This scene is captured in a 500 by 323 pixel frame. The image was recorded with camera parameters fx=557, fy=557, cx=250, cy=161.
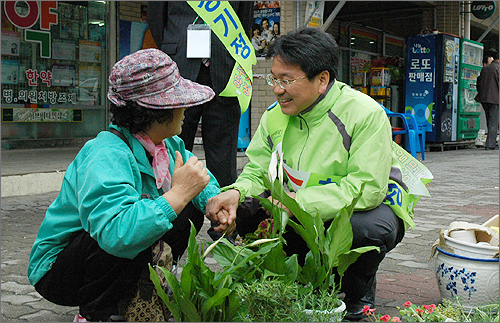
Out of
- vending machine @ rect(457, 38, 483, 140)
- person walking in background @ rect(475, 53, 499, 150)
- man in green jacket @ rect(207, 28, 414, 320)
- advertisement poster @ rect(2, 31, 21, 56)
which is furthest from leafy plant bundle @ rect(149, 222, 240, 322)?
vending machine @ rect(457, 38, 483, 140)

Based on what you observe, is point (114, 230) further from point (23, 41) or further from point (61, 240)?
point (23, 41)

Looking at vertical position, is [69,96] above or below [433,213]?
above

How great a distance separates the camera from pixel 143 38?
35.1 feet

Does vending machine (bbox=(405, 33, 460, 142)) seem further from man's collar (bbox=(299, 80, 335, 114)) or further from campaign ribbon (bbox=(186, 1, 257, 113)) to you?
man's collar (bbox=(299, 80, 335, 114))

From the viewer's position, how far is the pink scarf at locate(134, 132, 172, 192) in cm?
238

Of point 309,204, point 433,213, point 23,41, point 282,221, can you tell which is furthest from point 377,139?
point 23,41

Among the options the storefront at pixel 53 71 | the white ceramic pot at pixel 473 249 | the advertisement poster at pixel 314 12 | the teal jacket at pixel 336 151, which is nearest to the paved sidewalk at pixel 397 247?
the white ceramic pot at pixel 473 249

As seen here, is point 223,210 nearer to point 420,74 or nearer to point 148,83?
point 148,83

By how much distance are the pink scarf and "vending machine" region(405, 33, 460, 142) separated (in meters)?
11.9

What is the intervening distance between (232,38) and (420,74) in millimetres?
10638

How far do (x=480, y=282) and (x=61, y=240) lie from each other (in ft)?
6.26

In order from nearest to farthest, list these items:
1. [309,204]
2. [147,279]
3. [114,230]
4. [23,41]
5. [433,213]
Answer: [114,230] < [147,279] < [309,204] < [433,213] < [23,41]

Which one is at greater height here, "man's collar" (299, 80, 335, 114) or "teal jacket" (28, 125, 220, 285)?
"man's collar" (299, 80, 335, 114)

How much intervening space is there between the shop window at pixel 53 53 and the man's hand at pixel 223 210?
794 centimetres
